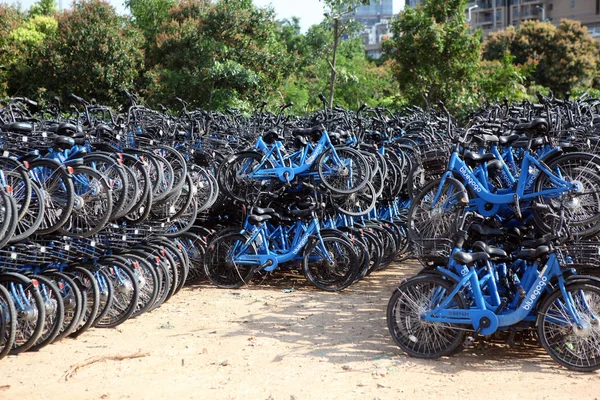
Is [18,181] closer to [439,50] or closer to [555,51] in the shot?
[439,50]

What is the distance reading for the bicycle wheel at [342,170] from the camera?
755 cm

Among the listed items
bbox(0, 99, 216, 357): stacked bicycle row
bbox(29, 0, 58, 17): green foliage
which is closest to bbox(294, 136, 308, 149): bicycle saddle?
bbox(0, 99, 216, 357): stacked bicycle row

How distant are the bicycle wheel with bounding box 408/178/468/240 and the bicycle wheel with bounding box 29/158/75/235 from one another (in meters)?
2.86

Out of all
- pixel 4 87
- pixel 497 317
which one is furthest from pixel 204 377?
pixel 4 87

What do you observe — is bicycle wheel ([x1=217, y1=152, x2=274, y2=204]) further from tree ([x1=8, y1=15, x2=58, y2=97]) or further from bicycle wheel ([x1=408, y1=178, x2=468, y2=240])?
tree ([x1=8, y1=15, x2=58, y2=97])

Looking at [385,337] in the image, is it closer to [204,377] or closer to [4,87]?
[204,377]

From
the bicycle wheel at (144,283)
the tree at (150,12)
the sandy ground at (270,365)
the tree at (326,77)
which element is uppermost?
the tree at (150,12)

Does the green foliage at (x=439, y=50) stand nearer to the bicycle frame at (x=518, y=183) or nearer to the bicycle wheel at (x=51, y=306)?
the bicycle frame at (x=518, y=183)

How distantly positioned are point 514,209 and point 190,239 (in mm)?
3815

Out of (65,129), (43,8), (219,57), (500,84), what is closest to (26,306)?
(65,129)

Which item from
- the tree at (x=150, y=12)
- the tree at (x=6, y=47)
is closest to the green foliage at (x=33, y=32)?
the tree at (x=6, y=47)

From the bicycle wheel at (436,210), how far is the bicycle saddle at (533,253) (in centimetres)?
79

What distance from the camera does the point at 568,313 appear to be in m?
4.66

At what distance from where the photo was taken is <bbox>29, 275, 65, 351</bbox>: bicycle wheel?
5375 mm
